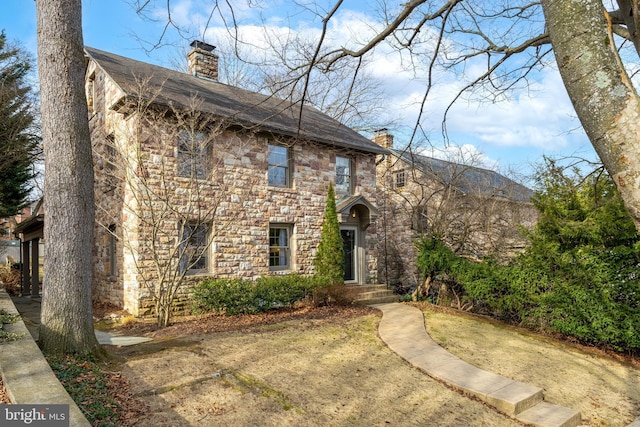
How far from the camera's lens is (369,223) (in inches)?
542

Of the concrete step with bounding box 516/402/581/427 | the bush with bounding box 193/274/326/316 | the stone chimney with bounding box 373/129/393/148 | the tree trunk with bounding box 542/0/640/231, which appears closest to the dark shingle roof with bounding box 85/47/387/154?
the bush with bounding box 193/274/326/316

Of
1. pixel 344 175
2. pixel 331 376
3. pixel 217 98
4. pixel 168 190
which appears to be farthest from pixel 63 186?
pixel 344 175

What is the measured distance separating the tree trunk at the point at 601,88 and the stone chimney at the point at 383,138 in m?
18.3

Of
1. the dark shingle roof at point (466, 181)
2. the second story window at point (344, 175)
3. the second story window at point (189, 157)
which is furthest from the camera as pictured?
the second story window at point (344, 175)

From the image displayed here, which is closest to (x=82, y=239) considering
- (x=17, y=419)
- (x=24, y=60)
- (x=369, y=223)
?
(x=17, y=419)

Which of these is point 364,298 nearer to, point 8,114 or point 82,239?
point 82,239

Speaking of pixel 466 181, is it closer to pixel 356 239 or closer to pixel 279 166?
pixel 356 239

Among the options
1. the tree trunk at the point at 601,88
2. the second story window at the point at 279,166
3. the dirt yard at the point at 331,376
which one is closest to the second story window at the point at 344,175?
the second story window at the point at 279,166

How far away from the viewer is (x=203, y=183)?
1002cm

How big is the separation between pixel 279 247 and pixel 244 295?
2826 millimetres

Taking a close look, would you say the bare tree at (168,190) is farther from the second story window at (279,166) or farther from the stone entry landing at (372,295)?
the stone entry landing at (372,295)

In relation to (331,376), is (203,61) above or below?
above

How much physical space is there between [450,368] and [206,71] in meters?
12.6

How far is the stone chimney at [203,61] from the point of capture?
14234 millimetres
